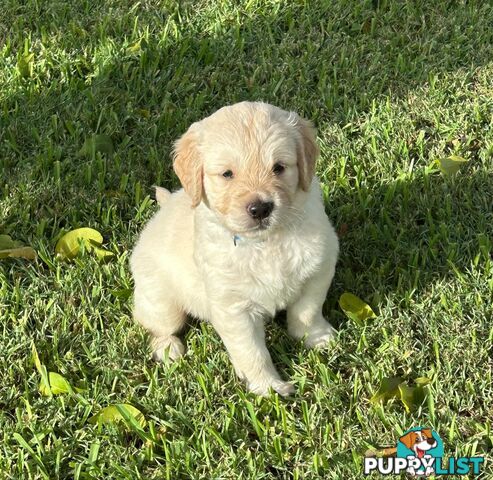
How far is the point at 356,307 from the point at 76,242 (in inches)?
62.6

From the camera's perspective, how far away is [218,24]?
591 cm

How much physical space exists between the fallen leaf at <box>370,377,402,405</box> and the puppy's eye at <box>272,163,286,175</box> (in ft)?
3.48

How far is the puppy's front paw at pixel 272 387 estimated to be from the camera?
3.60 m

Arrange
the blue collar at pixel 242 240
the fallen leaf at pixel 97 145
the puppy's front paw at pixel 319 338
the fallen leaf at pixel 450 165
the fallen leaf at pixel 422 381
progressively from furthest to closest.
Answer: the fallen leaf at pixel 97 145, the fallen leaf at pixel 450 165, the puppy's front paw at pixel 319 338, the fallen leaf at pixel 422 381, the blue collar at pixel 242 240

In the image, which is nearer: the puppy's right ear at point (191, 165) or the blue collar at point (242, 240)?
the puppy's right ear at point (191, 165)

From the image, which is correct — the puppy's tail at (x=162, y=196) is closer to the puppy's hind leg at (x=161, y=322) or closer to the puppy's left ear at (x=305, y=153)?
the puppy's hind leg at (x=161, y=322)

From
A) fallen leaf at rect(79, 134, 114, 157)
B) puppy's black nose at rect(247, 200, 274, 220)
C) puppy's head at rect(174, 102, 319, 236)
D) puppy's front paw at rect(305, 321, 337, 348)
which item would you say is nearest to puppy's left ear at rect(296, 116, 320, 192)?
puppy's head at rect(174, 102, 319, 236)

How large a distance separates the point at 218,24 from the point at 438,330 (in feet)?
10.3

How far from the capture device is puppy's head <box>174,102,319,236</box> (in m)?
3.13

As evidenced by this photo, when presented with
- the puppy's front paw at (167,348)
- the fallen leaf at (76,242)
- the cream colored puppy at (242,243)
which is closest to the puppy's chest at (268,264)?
the cream colored puppy at (242,243)

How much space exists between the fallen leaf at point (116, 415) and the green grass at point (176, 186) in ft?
0.16

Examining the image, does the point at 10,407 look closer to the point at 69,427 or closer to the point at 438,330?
the point at 69,427

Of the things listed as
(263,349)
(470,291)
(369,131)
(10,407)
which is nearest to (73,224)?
(10,407)

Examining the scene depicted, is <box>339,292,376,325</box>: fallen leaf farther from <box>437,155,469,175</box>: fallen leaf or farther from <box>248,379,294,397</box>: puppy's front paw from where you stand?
<box>437,155,469,175</box>: fallen leaf
